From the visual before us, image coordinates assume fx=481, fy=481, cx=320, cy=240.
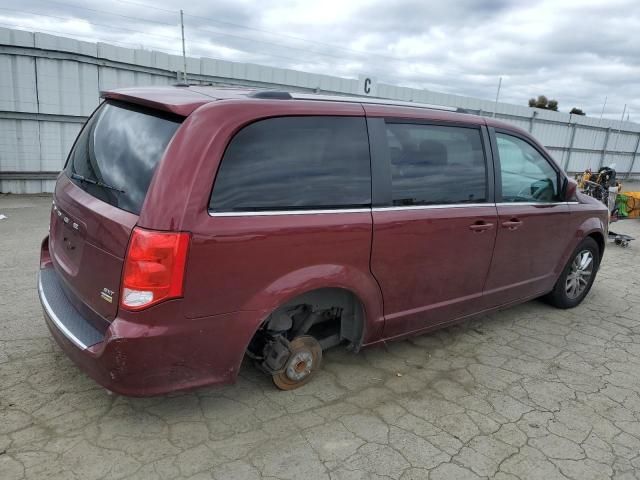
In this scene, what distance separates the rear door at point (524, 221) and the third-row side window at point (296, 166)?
1.40 metres

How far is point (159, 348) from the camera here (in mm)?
2270

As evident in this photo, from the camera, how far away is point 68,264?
272cm

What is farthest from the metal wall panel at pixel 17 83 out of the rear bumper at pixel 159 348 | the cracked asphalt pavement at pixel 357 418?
the rear bumper at pixel 159 348

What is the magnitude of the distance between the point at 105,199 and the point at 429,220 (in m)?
1.93

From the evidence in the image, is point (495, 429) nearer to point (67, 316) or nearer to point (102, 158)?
point (67, 316)

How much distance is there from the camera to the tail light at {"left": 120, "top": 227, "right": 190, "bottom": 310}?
219 centimetres

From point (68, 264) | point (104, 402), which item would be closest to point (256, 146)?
point (68, 264)

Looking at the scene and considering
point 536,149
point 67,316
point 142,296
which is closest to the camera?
point 142,296

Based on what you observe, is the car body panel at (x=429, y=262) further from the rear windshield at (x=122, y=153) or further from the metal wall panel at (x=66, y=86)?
the metal wall panel at (x=66, y=86)

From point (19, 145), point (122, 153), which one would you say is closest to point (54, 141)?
point (19, 145)

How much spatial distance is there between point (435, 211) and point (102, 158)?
Result: 6.75 ft

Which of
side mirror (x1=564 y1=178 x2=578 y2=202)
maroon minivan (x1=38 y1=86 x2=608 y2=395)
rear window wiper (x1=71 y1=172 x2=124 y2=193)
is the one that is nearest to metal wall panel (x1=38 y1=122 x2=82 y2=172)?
maroon minivan (x1=38 y1=86 x2=608 y2=395)

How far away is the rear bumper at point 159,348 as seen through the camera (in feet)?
7.34

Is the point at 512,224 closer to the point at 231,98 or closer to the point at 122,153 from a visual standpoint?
the point at 231,98
